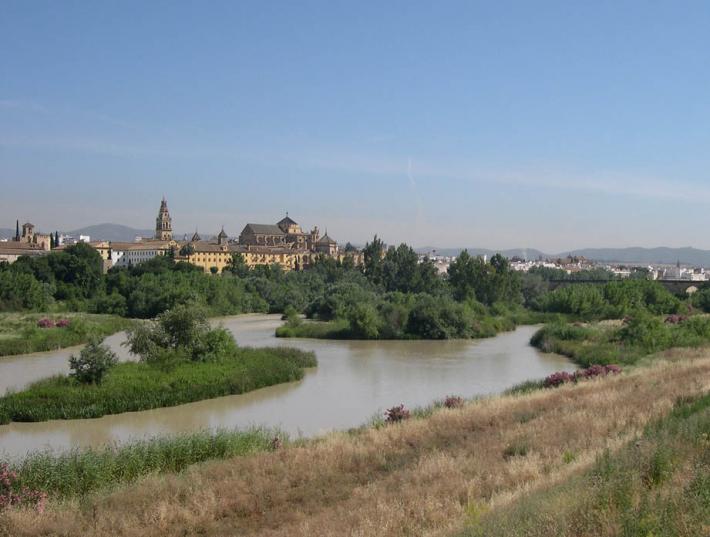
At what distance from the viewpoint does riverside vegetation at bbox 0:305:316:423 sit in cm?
1872

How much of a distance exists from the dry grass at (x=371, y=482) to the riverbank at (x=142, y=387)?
7575mm

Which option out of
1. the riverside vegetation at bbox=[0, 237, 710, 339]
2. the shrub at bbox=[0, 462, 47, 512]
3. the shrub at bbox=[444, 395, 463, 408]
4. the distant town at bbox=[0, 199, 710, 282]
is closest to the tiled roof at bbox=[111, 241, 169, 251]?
the distant town at bbox=[0, 199, 710, 282]

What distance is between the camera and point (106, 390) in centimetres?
1959

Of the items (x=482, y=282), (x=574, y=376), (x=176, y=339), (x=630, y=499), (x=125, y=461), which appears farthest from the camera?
(x=482, y=282)

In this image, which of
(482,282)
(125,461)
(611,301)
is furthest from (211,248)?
(125,461)

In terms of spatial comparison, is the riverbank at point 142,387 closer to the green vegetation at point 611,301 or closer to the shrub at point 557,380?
the shrub at point 557,380

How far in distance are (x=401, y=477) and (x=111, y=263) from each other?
9338 cm

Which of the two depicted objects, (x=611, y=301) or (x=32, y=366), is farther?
(x=611, y=301)

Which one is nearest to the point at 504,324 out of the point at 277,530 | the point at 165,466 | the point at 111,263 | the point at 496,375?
the point at 496,375

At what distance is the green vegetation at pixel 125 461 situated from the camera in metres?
11.2

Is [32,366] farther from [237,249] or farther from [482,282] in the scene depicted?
[237,249]

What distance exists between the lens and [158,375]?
2148cm

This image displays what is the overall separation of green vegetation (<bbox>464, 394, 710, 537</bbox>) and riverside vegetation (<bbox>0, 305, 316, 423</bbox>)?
13.8 meters

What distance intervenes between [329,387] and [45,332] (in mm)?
16996
